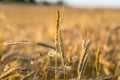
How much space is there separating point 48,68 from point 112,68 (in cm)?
111

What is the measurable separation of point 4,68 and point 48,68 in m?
0.15

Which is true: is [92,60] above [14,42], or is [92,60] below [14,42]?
below

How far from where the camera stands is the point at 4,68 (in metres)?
1.21

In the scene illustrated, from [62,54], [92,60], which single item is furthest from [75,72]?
[62,54]

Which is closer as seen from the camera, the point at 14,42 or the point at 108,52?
the point at 14,42

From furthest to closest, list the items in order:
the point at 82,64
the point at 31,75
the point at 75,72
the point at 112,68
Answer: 1. the point at 112,68
2. the point at 75,72
3. the point at 31,75
4. the point at 82,64

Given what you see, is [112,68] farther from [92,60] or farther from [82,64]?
[82,64]

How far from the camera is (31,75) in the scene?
1221mm

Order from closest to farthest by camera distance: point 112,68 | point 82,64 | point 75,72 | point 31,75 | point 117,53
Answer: point 82,64 → point 31,75 → point 75,72 → point 112,68 → point 117,53

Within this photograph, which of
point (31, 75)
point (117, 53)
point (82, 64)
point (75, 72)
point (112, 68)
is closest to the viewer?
point (82, 64)

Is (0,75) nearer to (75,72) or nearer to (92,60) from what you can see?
(75,72)

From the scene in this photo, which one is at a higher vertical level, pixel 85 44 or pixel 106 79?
pixel 85 44

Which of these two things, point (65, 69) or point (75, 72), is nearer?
point (65, 69)

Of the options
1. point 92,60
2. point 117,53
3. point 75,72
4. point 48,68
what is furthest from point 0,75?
point 117,53
